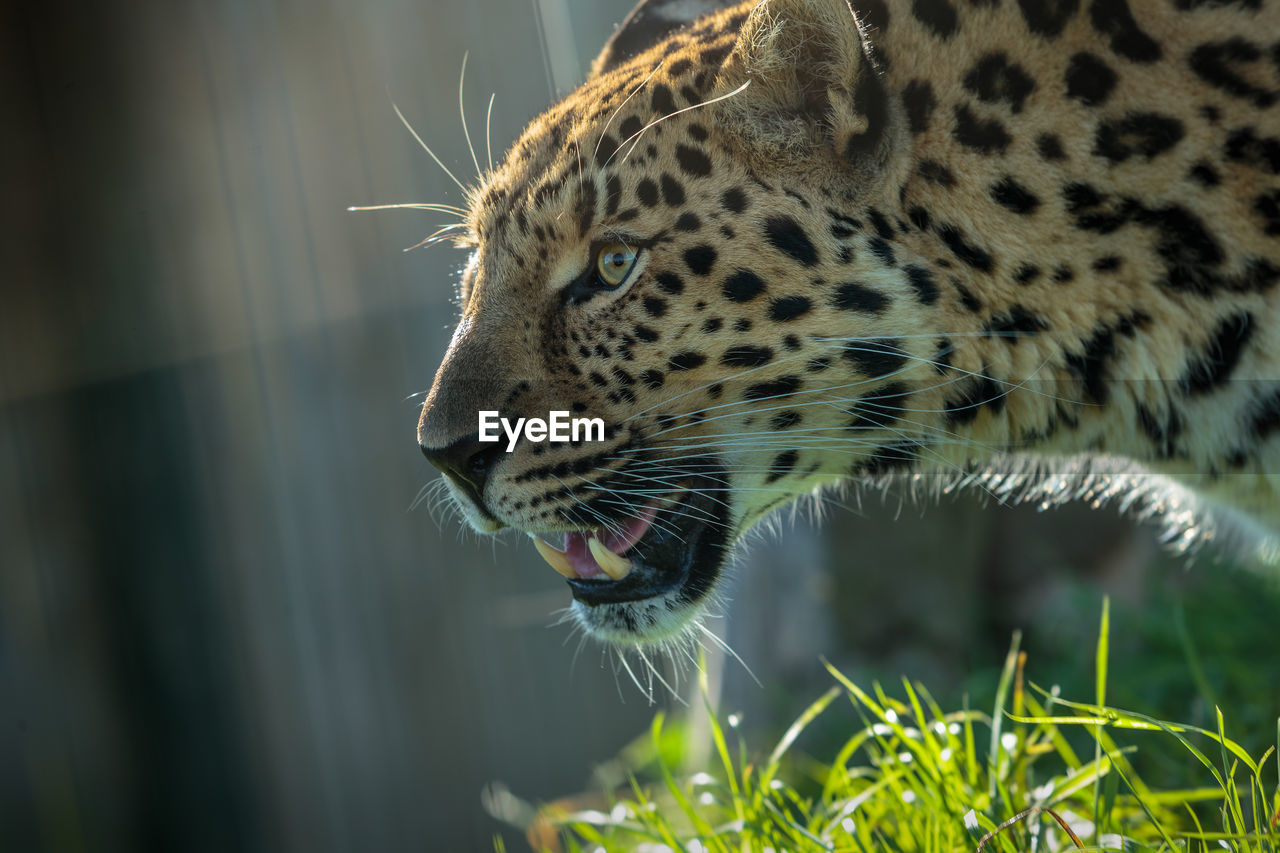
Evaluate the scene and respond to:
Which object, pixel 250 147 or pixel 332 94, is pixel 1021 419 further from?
pixel 250 147

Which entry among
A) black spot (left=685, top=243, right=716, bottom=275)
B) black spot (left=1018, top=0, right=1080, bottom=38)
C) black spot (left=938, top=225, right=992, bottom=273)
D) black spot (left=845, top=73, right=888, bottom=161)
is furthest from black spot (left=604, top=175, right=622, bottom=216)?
black spot (left=1018, top=0, right=1080, bottom=38)

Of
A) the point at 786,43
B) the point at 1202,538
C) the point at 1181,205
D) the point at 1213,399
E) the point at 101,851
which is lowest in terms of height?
the point at 101,851

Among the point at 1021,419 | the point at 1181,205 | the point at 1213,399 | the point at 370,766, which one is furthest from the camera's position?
the point at 370,766

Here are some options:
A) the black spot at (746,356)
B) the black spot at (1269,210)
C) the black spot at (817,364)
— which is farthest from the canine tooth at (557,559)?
the black spot at (1269,210)

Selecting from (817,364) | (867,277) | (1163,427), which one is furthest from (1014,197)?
(1163,427)

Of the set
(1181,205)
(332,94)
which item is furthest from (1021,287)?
(332,94)

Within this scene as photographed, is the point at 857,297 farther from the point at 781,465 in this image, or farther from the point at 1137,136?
the point at 1137,136
